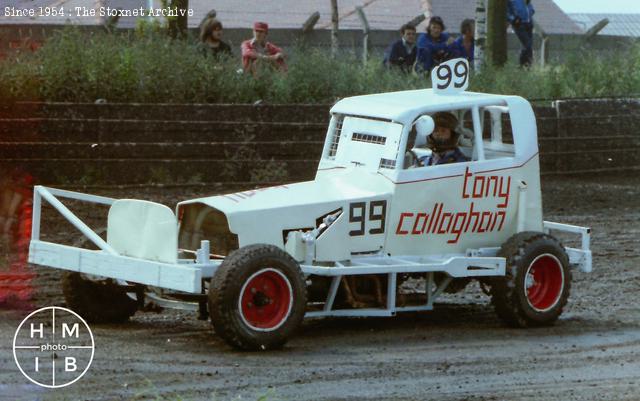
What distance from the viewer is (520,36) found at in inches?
894

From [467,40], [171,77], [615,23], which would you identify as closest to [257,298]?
[171,77]

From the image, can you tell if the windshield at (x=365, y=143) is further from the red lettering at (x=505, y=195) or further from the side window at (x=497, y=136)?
the red lettering at (x=505, y=195)

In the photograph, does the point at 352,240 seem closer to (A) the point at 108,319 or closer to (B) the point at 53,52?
(A) the point at 108,319

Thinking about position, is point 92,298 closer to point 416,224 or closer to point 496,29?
point 416,224

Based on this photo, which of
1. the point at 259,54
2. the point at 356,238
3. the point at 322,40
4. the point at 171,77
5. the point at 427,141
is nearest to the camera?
the point at 356,238

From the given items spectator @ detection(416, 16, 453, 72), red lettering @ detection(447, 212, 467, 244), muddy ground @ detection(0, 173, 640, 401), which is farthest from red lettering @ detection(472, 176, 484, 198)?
spectator @ detection(416, 16, 453, 72)

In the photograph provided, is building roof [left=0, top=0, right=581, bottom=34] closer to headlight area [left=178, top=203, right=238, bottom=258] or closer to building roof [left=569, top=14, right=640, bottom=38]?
building roof [left=569, top=14, right=640, bottom=38]

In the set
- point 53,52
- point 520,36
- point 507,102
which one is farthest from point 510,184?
point 520,36

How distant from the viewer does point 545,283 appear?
33.8 ft

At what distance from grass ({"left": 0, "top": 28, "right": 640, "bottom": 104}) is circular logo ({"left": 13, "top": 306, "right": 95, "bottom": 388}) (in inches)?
245

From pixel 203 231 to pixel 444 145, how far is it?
6.25 ft

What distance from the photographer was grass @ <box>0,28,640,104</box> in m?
16.3

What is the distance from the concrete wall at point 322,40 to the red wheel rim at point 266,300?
29.4ft

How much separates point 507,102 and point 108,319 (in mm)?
3301
